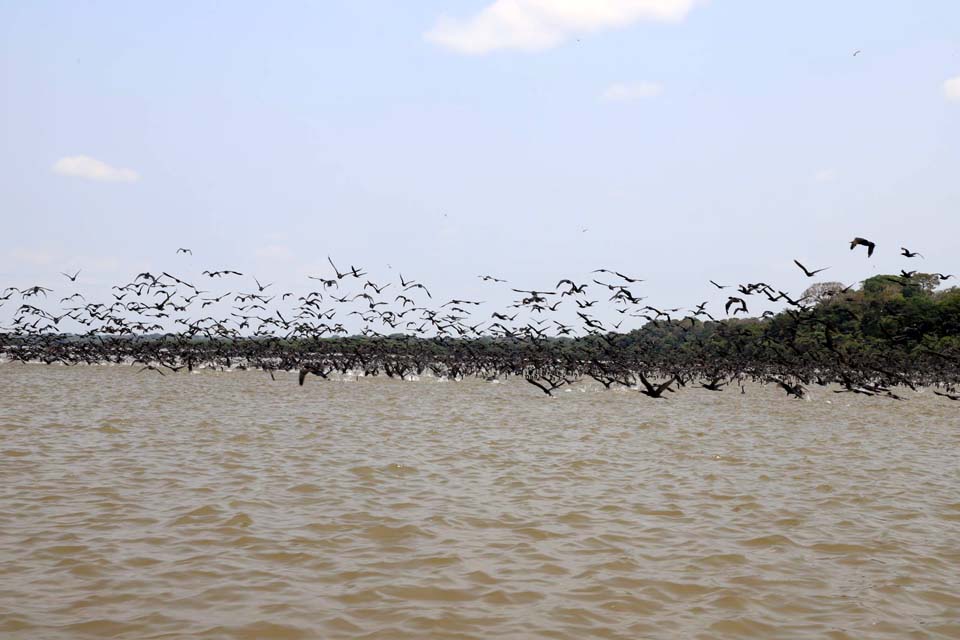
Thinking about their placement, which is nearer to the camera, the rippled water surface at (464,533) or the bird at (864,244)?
the rippled water surface at (464,533)

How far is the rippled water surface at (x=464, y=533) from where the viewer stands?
5.87 meters

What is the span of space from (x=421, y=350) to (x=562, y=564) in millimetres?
53490

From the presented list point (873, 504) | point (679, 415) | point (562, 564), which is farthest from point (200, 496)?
point (679, 415)

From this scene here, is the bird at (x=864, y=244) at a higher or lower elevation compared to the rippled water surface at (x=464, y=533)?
higher

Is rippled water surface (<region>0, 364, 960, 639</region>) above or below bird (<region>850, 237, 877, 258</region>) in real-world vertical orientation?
below

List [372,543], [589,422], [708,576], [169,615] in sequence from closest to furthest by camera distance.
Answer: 1. [169,615]
2. [708,576]
3. [372,543]
4. [589,422]

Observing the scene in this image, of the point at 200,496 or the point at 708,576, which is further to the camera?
the point at 200,496

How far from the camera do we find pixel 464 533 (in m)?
8.30

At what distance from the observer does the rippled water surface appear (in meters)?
5.87

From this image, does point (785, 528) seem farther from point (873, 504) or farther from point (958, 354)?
point (958, 354)

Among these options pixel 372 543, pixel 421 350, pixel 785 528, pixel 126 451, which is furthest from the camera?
pixel 421 350

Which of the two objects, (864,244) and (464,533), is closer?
(464,533)

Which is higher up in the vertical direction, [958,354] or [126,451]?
[958,354]

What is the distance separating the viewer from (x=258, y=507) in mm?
9227
